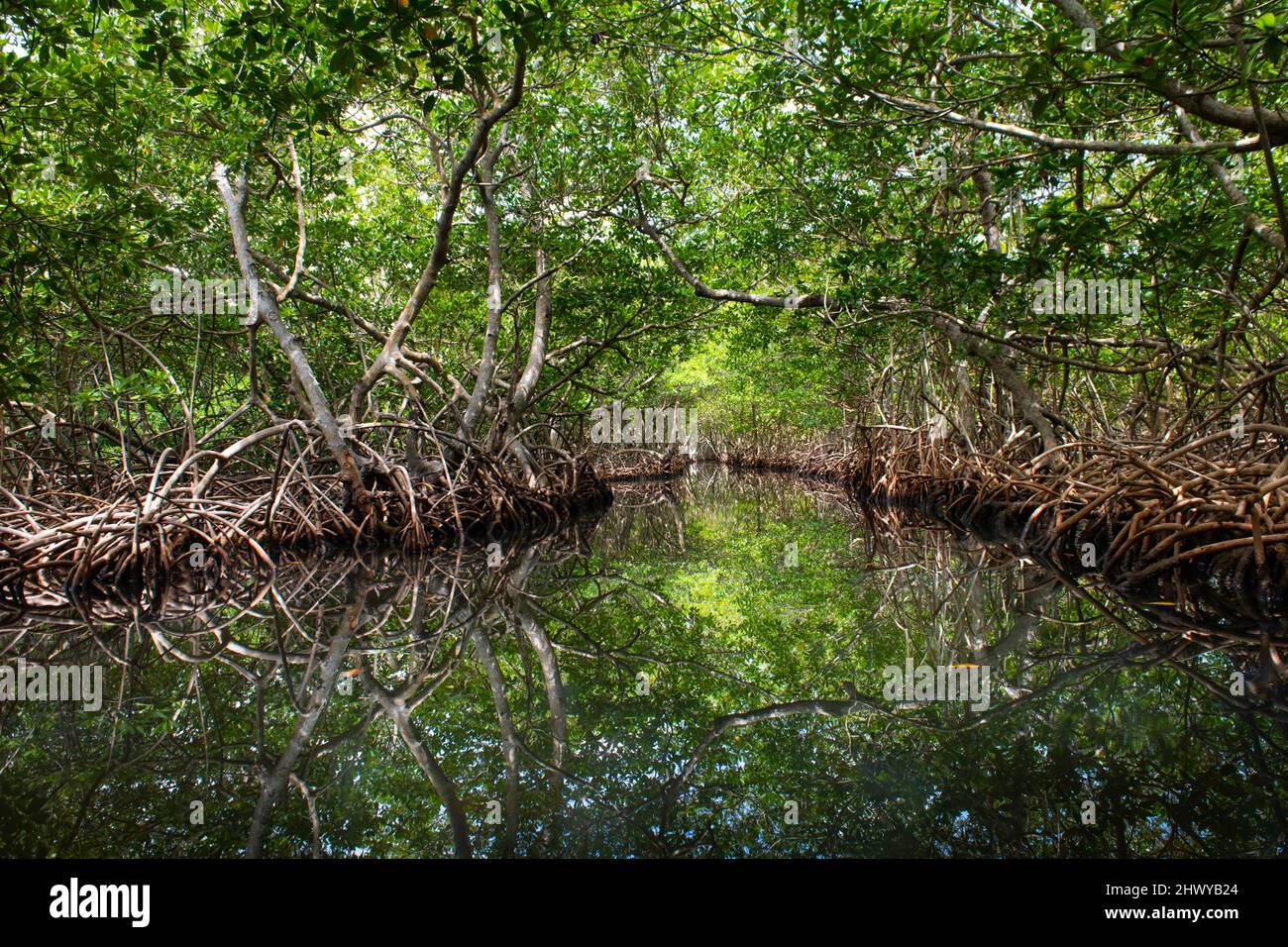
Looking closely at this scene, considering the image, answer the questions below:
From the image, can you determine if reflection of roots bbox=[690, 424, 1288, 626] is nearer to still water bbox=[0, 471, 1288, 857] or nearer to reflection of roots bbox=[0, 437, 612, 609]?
still water bbox=[0, 471, 1288, 857]

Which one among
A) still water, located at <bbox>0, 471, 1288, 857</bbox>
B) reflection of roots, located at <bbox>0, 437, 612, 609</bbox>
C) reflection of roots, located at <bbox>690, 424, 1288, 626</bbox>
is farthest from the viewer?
reflection of roots, located at <bbox>0, 437, 612, 609</bbox>

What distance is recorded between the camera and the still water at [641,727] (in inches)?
63.0

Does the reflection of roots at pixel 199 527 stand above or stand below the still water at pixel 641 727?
above

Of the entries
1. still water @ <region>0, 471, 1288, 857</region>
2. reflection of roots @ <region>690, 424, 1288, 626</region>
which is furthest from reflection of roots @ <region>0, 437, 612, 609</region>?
reflection of roots @ <region>690, 424, 1288, 626</region>

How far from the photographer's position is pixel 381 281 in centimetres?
959

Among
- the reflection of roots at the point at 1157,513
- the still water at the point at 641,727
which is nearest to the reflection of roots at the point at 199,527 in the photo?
the still water at the point at 641,727

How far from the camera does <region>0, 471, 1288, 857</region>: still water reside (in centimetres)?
160

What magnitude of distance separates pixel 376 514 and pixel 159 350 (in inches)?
122

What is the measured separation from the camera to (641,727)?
226 centimetres

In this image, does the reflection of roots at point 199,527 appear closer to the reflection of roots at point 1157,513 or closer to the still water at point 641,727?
the still water at point 641,727

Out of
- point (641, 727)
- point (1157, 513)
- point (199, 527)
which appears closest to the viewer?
point (641, 727)

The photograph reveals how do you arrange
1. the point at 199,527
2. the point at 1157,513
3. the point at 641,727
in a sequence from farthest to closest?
the point at 199,527, the point at 1157,513, the point at 641,727

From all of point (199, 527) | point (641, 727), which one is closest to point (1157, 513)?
point (641, 727)

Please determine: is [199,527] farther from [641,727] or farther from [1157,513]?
[1157,513]
